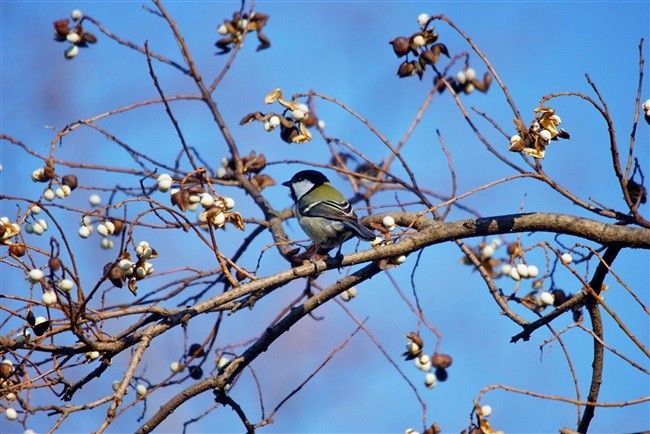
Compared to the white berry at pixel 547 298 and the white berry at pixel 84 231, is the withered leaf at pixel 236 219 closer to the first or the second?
the white berry at pixel 84 231

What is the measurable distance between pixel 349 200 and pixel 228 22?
132 cm

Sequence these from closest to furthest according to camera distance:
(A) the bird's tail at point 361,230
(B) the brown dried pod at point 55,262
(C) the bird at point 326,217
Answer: (B) the brown dried pod at point 55,262, (A) the bird's tail at point 361,230, (C) the bird at point 326,217

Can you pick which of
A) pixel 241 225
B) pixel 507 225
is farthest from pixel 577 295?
pixel 241 225

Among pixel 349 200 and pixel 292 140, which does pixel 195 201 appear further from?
pixel 349 200

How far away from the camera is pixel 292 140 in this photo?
4.17 meters

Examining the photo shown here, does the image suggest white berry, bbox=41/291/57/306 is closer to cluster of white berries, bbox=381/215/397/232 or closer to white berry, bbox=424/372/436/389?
cluster of white berries, bbox=381/215/397/232

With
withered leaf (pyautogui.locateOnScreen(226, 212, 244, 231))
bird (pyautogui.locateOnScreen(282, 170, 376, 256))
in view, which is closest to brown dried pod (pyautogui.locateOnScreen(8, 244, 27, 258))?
withered leaf (pyautogui.locateOnScreen(226, 212, 244, 231))

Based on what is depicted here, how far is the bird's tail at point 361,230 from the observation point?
13.8ft

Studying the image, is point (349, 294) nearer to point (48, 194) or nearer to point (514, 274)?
point (514, 274)

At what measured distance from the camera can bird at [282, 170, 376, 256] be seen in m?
4.68

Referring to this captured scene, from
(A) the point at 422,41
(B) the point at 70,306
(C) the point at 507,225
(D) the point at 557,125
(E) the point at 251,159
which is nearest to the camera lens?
(B) the point at 70,306

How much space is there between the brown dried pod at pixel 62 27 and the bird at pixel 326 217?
5.71 feet

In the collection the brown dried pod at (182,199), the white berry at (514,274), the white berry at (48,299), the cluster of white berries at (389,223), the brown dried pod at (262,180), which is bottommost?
the white berry at (48,299)

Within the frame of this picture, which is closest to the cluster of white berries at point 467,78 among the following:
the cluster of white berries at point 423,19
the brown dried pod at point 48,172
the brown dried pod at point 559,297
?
the cluster of white berries at point 423,19
